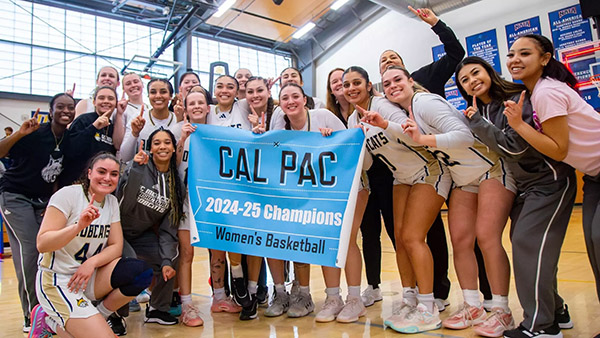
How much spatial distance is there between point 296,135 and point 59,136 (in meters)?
1.87

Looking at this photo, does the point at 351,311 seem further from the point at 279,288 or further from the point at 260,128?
the point at 260,128

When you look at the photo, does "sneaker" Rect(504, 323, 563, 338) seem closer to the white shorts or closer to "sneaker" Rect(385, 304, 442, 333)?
"sneaker" Rect(385, 304, 442, 333)

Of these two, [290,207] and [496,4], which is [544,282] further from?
[496,4]

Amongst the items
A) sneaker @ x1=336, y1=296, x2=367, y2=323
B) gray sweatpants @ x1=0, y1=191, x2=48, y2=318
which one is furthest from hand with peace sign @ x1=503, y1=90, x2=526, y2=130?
gray sweatpants @ x1=0, y1=191, x2=48, y2=318

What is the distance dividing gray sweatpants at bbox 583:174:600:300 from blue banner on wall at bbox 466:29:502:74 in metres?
10.2

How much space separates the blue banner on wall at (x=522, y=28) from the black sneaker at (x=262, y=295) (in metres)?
10.3

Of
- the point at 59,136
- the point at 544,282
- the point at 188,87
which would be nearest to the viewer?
the point at 544,282

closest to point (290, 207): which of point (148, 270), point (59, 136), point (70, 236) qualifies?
point (148, 270)

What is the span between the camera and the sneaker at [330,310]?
2.92 metres

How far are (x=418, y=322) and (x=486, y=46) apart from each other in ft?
36.4

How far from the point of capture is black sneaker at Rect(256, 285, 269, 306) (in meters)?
3.65

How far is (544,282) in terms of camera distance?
2193 millimetres

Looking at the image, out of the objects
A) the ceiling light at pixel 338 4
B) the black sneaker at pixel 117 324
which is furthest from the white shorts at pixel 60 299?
the ceiling light at pixel 338 4

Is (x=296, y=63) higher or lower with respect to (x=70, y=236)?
higher
